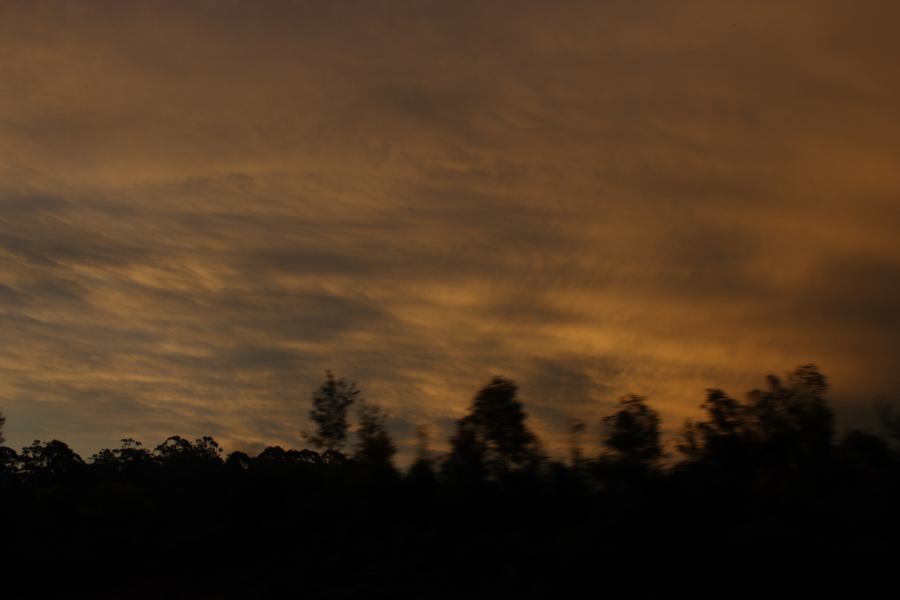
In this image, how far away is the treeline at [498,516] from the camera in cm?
1323

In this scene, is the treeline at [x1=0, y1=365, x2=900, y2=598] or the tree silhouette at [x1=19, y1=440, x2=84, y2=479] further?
the tree silhouette at [x1=19, y1=440, x2=84, y2=479]

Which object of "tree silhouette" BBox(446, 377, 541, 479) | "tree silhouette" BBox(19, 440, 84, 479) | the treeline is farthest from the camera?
"tree silhouette" BBox(19, 440, 84, 479)

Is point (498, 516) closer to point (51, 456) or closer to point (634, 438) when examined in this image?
point (634, 438)

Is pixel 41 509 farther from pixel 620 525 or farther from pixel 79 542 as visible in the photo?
pixel 620 525

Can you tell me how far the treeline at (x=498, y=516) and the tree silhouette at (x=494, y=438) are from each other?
0.03m

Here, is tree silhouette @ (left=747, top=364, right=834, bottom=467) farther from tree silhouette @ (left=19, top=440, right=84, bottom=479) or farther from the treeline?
tree silhouette @ (left=19, top=440, right=84, bottom=479)

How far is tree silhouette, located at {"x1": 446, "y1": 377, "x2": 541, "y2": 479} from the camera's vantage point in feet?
61.4

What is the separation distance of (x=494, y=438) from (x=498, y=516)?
216 cm

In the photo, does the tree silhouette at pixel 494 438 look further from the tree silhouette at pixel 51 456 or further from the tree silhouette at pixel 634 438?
the tree silhouette at pixel 51 456

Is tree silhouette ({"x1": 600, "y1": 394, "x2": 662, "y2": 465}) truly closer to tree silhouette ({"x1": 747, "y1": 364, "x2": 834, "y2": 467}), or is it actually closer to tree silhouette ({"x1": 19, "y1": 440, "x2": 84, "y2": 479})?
tree silhouette ({"x1": 747, "y1": 364, "x2": 834, "y2": 467})

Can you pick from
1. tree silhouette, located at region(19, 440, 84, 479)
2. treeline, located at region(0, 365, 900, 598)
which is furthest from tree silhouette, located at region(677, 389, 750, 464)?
tree silhouette, located at region(19, 440, 84, 479)

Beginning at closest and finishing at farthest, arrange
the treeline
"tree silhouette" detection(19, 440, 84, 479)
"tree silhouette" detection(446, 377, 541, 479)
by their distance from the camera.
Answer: the treeline < "tree silhouette" detection(446, 377, 541, 479) < "tree silhouette" detection(19, 440, 84, 479)

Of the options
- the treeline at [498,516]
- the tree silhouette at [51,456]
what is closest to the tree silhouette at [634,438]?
the treeline at [498,516]

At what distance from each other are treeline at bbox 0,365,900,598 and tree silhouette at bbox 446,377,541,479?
3 centimetres
